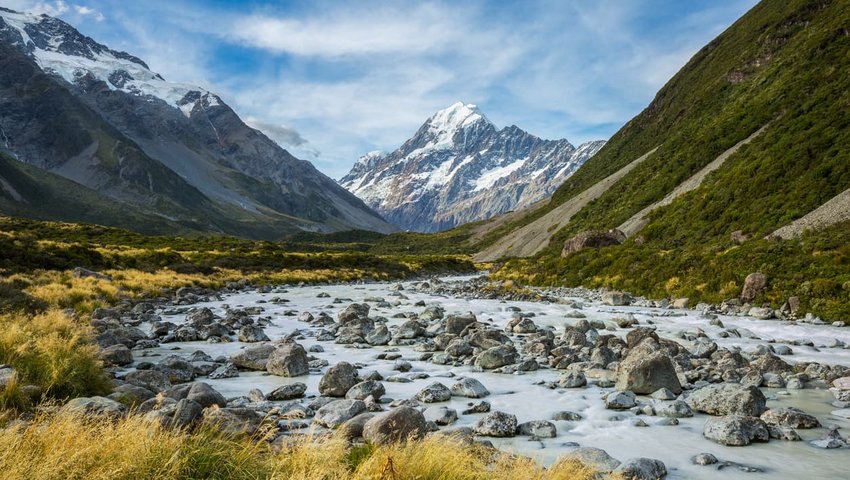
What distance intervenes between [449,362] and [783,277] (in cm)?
1752

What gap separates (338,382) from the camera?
37.0ft

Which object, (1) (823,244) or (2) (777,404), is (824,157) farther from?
(2) (777,404)

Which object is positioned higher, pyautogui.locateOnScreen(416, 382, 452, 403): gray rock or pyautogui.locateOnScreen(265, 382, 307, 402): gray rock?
pyautogui.locateOnScreen(416, 382, 452, 403): gray rock

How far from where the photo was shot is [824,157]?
113ft

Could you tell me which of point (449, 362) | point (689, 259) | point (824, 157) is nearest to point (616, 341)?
point (449, 362)

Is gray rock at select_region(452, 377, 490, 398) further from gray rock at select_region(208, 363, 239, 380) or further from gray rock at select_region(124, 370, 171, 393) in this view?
gray rock at select_region(124, 370, 171, 393)

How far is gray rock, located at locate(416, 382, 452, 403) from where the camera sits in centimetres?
1083

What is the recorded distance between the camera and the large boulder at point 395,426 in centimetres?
726

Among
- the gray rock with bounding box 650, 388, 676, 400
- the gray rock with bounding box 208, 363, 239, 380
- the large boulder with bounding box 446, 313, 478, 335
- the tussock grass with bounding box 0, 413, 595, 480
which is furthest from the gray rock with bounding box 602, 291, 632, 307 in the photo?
the tussock grass with bounding box 0, 413, 595, 480

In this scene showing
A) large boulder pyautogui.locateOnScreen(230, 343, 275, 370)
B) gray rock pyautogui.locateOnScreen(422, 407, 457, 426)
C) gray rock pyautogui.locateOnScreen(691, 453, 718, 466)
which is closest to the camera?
gray rock pyautogui.locateOnScreen(691, 453, 718, 466)

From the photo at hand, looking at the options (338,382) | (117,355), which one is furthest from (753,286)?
(117,355)

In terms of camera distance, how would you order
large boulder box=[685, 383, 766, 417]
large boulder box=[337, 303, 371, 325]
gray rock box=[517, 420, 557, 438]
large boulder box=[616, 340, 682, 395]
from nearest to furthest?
gray rock box=[517, 420, 557, 438] < large boulder box=[685, 383, 766, 417] < large boulder box=[616, 340, 682, 395] < large boulder box=[337, 303, 371, 325]

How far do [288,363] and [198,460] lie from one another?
27.3ft

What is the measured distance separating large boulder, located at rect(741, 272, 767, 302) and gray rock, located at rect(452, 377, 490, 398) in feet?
61.2
